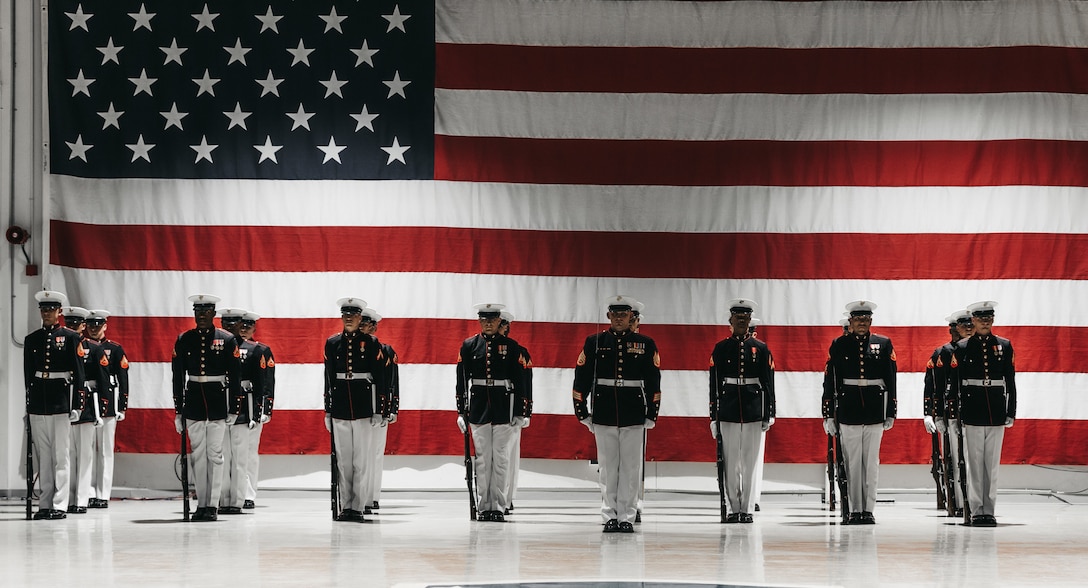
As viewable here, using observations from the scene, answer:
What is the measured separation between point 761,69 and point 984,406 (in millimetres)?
4150

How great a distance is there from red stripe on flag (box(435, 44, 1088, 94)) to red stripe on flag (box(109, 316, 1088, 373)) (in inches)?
89.1

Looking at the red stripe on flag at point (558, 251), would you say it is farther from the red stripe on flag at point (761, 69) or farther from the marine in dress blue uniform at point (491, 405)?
the marine in dress blue uniform at point (491, 405)

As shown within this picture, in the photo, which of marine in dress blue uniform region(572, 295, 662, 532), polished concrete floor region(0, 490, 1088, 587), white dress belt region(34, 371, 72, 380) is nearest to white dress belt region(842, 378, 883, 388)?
polished concrete floor region(0, 490, 1088, 587)

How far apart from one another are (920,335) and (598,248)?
10.1 feet

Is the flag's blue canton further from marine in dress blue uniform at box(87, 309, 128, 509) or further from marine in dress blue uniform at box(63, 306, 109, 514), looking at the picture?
marine in dress blue uniform at box(63, 306, 109, 514)

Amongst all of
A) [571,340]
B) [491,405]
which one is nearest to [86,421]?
[491,405]

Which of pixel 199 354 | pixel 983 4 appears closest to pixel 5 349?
pixel 199 354

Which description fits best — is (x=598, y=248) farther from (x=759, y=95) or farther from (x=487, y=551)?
(x=487, y=551)

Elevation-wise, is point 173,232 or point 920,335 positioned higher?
point 173,232

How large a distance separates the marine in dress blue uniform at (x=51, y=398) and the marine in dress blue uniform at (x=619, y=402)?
13.0ft

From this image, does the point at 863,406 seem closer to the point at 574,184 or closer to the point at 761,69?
the point at 574,184

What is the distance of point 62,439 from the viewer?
9.83 m

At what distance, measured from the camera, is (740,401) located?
9.73 meters

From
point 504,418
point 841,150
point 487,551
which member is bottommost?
point 487,551
